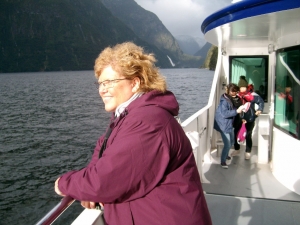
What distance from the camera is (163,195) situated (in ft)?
4.26

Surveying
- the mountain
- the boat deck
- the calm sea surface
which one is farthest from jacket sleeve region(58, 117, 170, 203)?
the mountain

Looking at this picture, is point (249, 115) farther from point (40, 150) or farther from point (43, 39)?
point (43, 39)

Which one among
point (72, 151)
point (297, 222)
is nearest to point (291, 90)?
point (297, 222)

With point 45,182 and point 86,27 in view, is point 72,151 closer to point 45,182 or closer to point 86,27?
point 45,182

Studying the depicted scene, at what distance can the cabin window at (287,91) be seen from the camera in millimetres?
3904

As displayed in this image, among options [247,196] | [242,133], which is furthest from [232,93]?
[247,196]

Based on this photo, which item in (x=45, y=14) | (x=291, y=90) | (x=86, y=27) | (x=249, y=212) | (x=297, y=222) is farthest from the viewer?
(x=86, y=27)

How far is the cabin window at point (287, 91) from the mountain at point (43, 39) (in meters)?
143

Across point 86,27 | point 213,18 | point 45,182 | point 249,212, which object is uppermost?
point 86,27

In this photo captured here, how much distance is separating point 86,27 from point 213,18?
178 metres

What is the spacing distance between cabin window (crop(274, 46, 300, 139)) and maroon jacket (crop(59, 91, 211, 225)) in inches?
119

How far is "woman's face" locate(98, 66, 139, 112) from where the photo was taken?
4.96 ft

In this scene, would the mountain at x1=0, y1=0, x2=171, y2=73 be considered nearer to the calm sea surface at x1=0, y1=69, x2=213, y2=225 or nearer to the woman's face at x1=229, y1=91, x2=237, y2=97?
the calm sea surface at x1=0, y1=69, x2=213, y2=225

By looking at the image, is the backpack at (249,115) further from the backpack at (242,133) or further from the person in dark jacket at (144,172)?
the person in dark jacket at (144,172)
